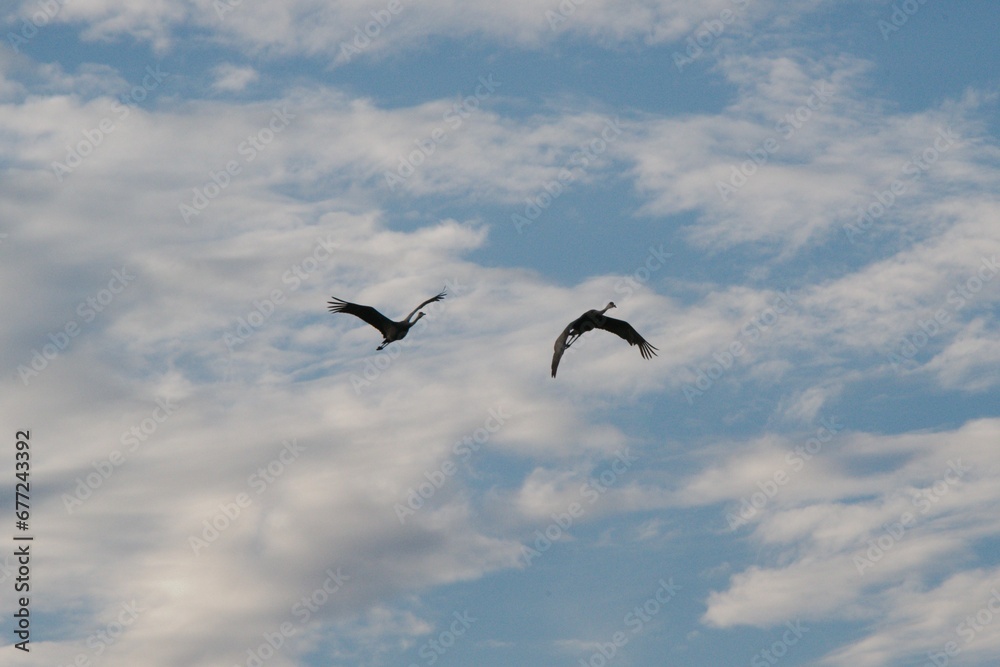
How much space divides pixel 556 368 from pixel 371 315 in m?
13.2

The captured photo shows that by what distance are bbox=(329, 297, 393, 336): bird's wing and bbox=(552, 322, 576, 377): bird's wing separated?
10.4m

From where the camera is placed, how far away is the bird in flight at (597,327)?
60344 mm

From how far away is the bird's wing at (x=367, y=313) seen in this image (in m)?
66.8

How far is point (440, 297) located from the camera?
67.8 m

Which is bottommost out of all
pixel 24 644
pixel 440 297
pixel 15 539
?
pixel 24 644

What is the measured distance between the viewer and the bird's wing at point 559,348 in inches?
2304

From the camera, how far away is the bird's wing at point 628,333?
215ft

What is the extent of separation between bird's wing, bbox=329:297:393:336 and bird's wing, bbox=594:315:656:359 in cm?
1044

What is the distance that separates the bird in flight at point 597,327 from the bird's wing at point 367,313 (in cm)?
1022

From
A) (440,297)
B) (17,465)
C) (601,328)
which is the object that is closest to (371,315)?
(440,297)

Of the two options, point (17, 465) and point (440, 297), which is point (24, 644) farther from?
point (440, 297)

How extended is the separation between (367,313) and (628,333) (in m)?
12.1

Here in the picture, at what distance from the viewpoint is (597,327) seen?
2544 inches

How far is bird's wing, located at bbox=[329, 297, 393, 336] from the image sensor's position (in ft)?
219
